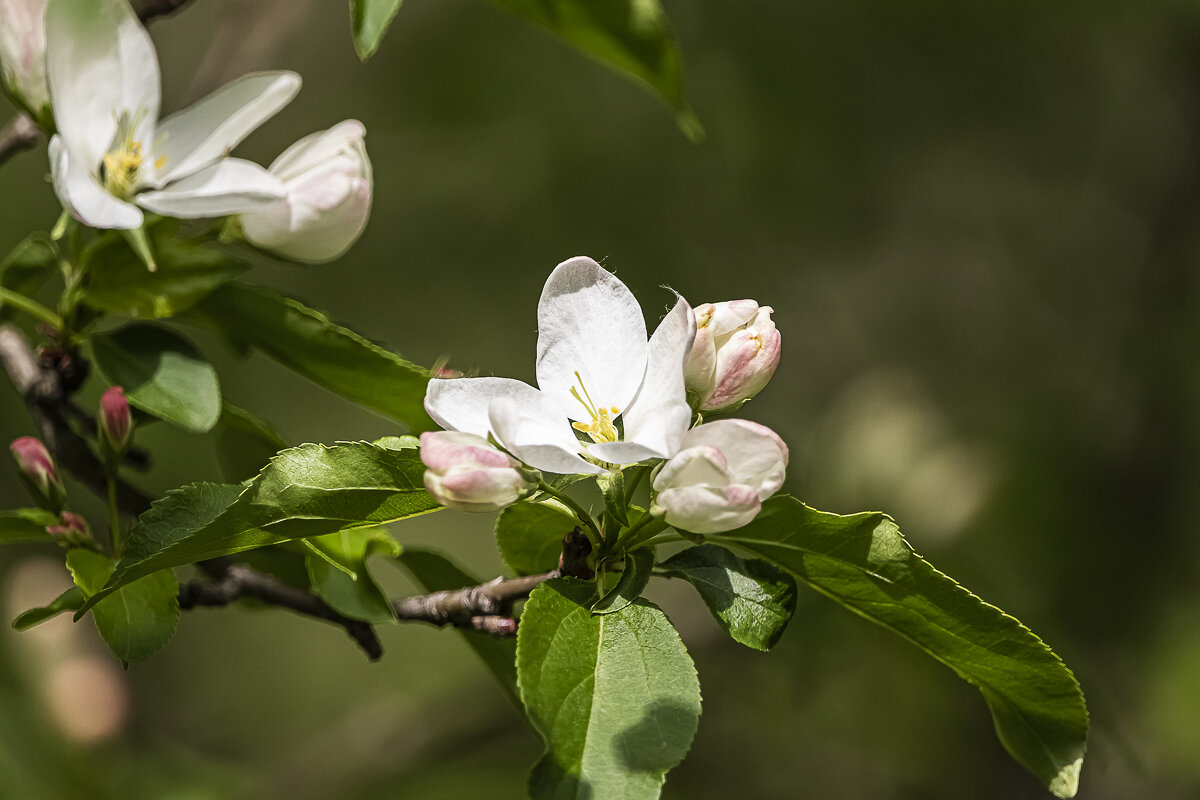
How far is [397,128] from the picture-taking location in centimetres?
312

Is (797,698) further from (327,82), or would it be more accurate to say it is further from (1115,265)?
(327,82)

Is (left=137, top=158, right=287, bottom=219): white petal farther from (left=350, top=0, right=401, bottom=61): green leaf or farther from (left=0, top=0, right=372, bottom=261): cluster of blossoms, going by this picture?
(left=350, top=0, right=401, bottom=61): green leaf

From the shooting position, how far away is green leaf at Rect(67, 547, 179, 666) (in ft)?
2.40

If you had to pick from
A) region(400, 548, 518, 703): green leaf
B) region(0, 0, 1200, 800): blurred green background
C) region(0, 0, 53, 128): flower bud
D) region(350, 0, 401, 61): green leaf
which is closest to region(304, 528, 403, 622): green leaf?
region(400, 548, 518, 703): green leaf

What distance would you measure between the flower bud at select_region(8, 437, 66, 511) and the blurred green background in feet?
3.25

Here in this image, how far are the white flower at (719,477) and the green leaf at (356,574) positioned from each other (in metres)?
0.26

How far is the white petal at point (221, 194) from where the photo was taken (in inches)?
33.4

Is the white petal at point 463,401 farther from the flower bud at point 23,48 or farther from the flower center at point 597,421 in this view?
the flower bud at point 23,48

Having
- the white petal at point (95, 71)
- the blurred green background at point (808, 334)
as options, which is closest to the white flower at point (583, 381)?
the white petal at point (95, 71)

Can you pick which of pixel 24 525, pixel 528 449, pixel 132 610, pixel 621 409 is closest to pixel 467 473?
pixel 528 449

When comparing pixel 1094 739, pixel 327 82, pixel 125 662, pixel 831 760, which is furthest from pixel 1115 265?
pixel 125 662

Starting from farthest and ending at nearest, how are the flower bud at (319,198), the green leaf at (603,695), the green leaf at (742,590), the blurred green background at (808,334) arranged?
the blurred green background at (808,334) < the flower bud at (319,198) < the green leaf at (742,590) < the green leaf at (603,695)

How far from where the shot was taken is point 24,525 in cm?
81

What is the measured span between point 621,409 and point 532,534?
0.44 ft
